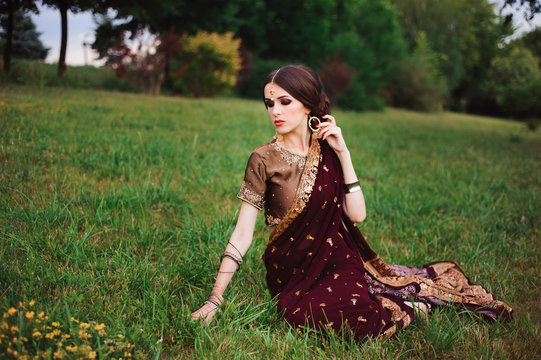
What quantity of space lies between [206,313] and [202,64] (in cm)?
1486

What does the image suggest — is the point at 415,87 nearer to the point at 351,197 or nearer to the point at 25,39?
the point at 25,39

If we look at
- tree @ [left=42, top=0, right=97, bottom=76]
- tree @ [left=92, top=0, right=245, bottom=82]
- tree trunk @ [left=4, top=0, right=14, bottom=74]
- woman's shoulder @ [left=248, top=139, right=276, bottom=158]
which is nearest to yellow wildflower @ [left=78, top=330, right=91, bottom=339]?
woman's shoulder @ [left=248, top=139, right=276, bottom=158]

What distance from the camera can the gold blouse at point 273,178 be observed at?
2.22 m

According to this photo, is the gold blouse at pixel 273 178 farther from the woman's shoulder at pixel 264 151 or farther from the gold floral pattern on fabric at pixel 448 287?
the gold floral pattern on fabric at pixel 448 287

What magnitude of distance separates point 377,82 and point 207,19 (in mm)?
10260

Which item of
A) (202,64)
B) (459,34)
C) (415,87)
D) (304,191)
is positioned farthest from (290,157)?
(459,34)

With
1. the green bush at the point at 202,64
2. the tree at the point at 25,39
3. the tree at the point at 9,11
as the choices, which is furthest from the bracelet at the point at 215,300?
the green bush at the point at 202,64

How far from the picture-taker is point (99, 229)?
9.53ft

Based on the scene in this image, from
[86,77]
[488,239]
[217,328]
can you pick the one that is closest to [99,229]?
[217,328]

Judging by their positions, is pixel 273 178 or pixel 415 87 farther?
pixel 415 87

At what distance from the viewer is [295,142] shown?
7.72 feet

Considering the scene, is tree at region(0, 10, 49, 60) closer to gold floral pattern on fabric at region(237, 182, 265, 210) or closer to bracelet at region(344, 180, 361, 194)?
gold floral pattern on fabric at region(237, 182, 265, 210)

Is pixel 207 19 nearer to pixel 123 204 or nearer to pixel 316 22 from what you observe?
pixel 316 22

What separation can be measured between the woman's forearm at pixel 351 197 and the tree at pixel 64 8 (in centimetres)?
581
